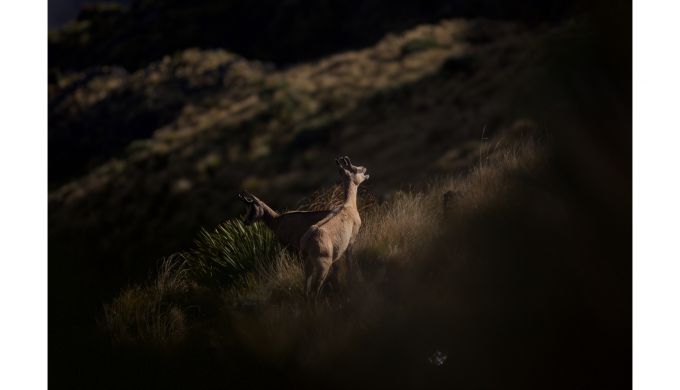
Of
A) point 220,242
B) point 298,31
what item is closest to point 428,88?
point 298,31

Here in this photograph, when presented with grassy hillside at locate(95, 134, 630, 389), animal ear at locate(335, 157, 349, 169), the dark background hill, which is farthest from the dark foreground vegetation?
the dark background hill

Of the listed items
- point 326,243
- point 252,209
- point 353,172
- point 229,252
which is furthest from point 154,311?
point 353,172

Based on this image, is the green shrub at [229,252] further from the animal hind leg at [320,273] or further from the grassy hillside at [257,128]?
the animal hind leg at [320,273]

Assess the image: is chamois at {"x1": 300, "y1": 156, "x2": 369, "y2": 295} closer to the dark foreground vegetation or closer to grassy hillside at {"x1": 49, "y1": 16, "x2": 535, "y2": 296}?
the dark foreground vegetation

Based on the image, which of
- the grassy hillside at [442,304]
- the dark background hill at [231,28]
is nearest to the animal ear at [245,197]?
the grassy hillside at [442,304]

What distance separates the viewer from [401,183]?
608 centimetres

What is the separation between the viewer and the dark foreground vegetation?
5.63 meters

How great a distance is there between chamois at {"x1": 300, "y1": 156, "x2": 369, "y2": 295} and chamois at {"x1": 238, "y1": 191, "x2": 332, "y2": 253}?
0.07m

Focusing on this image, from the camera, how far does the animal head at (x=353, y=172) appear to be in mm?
6004

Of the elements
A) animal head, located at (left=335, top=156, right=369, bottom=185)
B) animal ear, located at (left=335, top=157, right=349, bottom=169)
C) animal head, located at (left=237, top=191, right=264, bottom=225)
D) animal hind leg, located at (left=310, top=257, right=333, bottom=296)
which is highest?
animal ear, located at (left=335, top=157, right=349, bottom=169)

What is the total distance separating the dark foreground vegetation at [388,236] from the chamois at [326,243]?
4.1 inches

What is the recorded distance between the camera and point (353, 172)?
6.04 metres

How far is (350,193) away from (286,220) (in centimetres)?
53

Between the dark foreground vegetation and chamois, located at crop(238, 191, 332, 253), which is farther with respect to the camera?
chamois, located at crop(238, 191, 332, 253)
